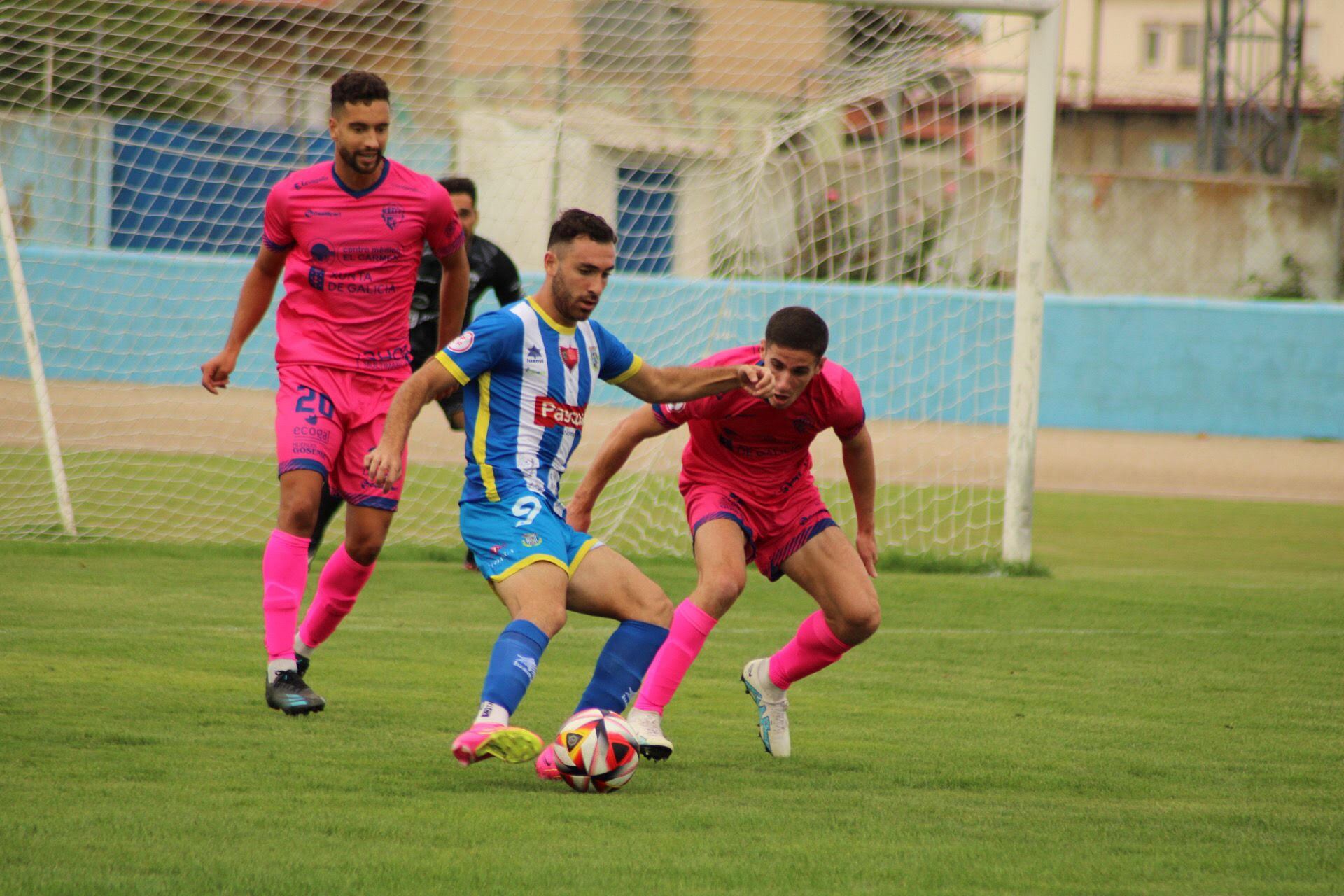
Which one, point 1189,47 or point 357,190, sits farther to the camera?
point 1189,47

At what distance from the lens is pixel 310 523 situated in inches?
195

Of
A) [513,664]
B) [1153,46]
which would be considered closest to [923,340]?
[513,664]

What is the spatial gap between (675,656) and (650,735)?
28 centimetres

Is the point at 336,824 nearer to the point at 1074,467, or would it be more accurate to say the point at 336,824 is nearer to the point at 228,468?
the point at 228,468

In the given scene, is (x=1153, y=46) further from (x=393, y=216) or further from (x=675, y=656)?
(x=675, y=656)

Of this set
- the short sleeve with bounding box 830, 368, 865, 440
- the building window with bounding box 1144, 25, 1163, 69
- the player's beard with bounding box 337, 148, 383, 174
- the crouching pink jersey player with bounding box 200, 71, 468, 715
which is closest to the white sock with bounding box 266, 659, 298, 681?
the crouching pink jersey player with bounding box 200, 71, 468, 715

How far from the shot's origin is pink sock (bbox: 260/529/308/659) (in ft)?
15.9

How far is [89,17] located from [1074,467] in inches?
394

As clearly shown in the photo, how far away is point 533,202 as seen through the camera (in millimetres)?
10930

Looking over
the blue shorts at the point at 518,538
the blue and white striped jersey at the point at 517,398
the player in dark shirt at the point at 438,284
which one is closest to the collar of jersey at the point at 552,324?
the blue and white striped jersey at the point at 517,398

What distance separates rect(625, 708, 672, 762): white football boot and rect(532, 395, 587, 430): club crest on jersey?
0.86 meters

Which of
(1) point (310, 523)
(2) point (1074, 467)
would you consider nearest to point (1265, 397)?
(2) point (1074, 467)

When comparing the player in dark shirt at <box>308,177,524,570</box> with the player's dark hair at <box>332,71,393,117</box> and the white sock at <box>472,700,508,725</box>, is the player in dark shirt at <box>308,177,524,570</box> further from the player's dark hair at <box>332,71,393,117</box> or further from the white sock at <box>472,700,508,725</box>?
the white sock at <box>472,700,508,725</box>

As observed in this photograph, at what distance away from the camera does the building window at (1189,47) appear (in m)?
35.2
